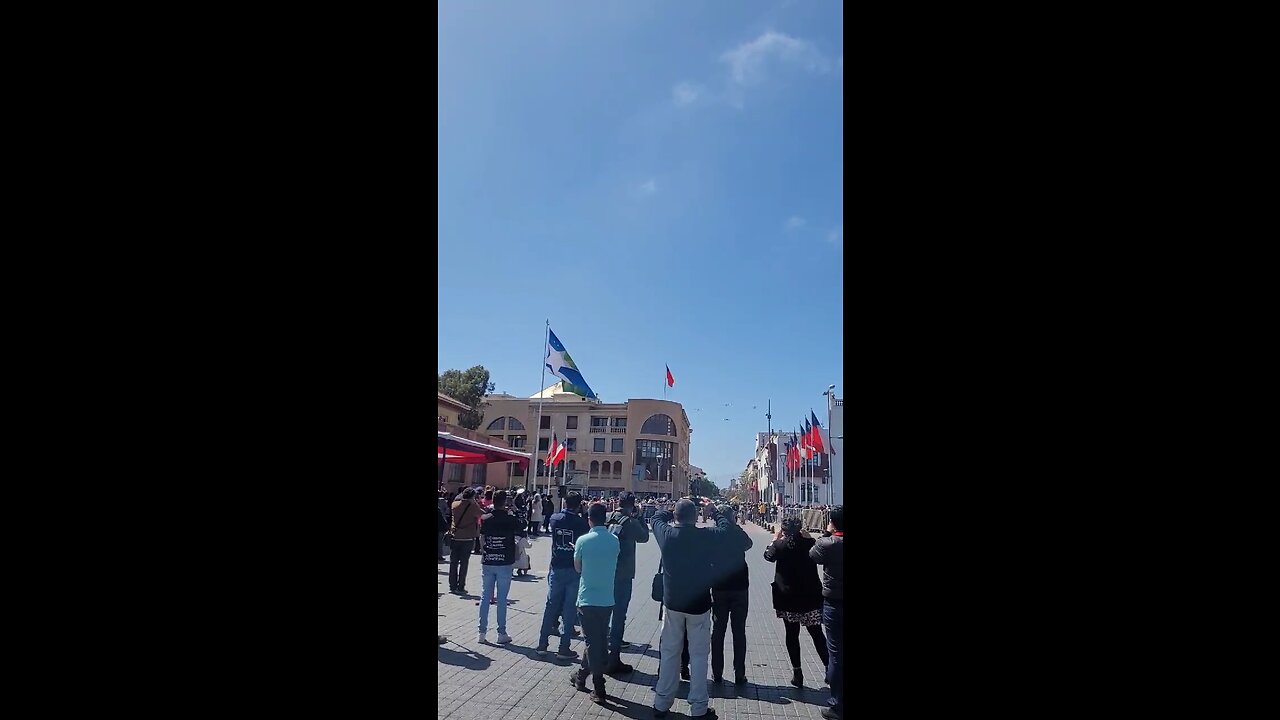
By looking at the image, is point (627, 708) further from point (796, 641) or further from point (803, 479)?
point (803, 479)

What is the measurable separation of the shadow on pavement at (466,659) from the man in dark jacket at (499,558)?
0.58 m

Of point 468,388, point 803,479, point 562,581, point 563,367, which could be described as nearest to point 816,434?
point 803,479

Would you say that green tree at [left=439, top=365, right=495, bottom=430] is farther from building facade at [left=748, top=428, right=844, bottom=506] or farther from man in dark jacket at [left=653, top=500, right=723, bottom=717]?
man in dark jacket at [left=653, top=500, right=723, bottom=717]

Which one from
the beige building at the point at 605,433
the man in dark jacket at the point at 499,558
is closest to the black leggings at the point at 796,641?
the man in dark jacket at the point at 499,558

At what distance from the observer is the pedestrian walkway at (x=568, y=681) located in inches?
218

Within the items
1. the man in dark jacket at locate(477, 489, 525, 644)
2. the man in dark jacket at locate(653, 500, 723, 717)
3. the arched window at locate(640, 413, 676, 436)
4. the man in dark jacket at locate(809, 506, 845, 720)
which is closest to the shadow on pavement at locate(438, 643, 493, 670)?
the man in dark jacket at locate(477, 489, 525, 644)

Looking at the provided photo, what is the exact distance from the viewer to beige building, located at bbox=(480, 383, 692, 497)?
2729 inches

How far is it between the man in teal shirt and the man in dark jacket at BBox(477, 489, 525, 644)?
158 centimetres

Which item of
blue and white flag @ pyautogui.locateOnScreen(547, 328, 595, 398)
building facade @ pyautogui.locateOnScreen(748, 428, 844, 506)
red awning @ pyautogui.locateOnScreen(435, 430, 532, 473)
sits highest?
blue and white flag @ pyautogui.locateOnScreen(547, 328, 595, 398)

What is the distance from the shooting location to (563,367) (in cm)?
2123

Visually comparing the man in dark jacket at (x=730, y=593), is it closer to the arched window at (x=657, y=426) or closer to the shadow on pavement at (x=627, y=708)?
the shadow on pavement at (x=627, y=708)

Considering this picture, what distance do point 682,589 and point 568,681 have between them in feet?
5.76
